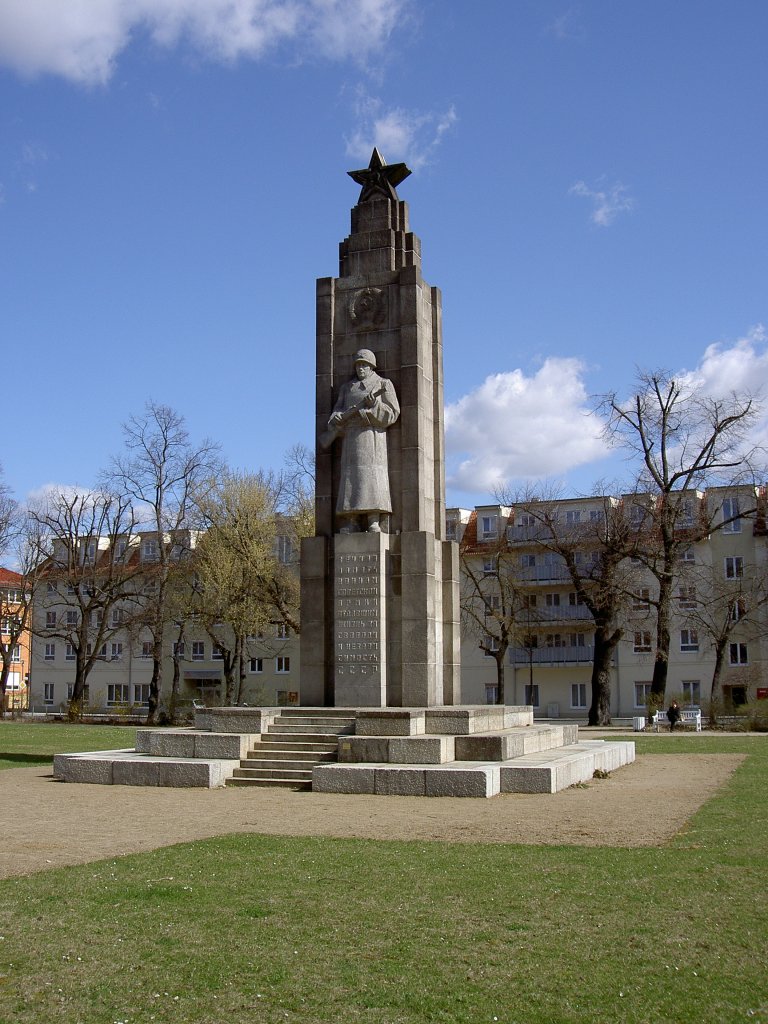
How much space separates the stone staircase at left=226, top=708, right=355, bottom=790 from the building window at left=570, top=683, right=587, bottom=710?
4397cm

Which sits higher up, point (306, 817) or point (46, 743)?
point (46, 743)

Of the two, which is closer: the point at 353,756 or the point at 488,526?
the point at 353,756

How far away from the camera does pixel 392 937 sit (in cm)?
711

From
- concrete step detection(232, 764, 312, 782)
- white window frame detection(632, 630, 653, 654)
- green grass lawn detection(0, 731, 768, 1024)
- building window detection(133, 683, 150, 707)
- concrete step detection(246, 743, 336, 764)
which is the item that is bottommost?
green grass lawn detection(0, 731, 768, 1024)

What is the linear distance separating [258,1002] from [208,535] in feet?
131

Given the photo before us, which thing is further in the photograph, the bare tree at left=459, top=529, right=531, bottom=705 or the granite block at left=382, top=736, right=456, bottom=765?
the bare tree at left=459, top=529, right=531, bottom=705

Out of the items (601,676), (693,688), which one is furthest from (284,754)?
(693,688)

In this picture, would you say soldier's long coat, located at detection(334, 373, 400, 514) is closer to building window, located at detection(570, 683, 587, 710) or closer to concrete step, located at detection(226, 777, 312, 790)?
concrete step, located at detection(226, 777, 312, 790)

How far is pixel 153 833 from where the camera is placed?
1191 cm

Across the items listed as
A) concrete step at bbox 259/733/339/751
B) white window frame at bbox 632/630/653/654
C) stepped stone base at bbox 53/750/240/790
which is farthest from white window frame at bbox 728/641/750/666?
stepped stone base at bbox 53/750/240/790

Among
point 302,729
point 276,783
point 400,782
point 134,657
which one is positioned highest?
point 134,657

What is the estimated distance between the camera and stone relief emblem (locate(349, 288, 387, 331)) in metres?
21.5

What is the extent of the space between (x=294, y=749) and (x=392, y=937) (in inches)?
428

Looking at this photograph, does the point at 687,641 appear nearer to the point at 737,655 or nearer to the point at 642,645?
the point at 642,645
